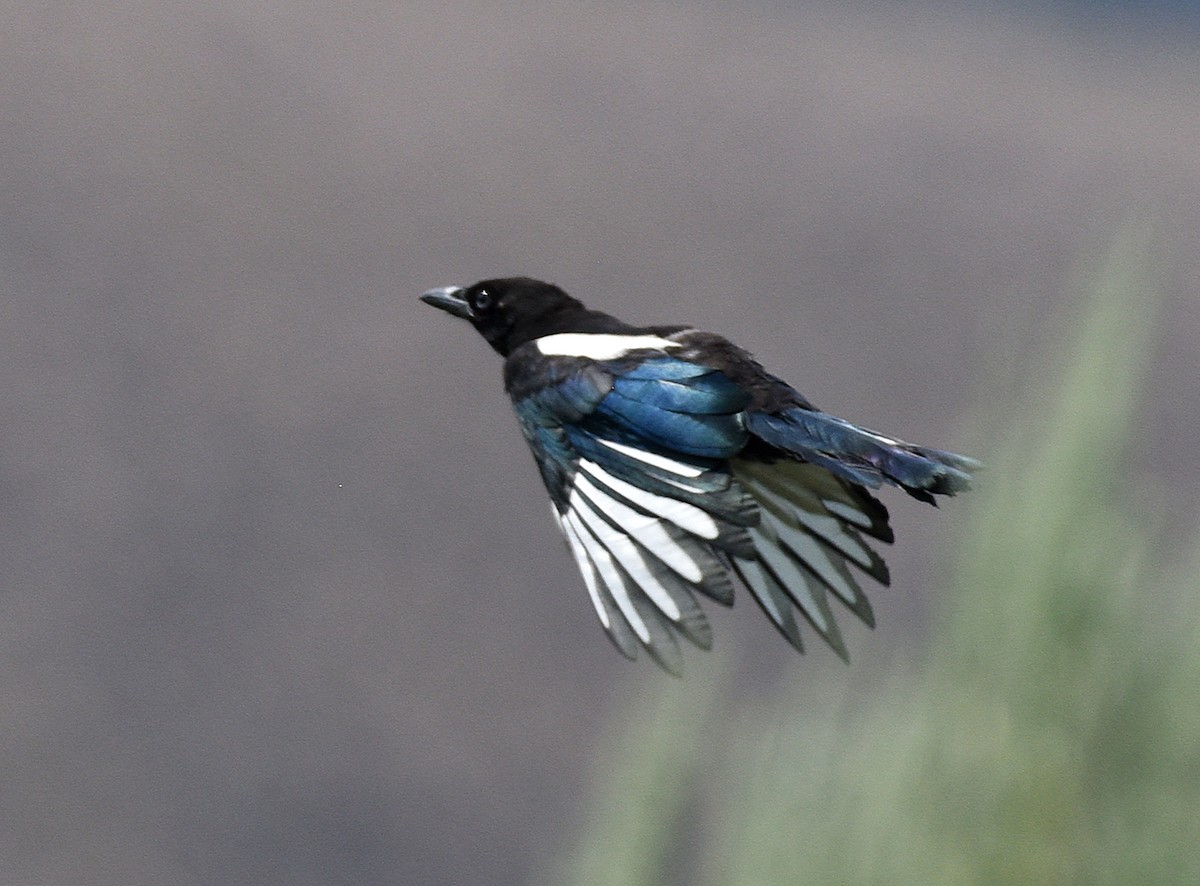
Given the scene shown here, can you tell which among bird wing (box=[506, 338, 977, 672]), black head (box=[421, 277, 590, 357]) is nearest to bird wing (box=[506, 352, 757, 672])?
bird wing (box=[506, 338, 977, 672])

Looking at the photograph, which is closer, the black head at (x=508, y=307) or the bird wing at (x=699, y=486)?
the bird wing at (x=699, y=486)

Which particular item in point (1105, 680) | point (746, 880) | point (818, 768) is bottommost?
point (746, 880)

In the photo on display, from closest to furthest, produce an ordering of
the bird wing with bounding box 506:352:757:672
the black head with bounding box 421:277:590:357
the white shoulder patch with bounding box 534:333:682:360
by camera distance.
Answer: the bird wing with bounding box 506:352:757:672, the white shoulder patch with bounding box 534:333:682:360, the black head with bounding box 421:277:590:357

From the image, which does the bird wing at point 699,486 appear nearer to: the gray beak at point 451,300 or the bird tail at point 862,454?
the bird tail at point 862,454

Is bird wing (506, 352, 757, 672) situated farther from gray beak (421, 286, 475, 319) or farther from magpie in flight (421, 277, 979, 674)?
gray beak (421, 286, 475, 319)

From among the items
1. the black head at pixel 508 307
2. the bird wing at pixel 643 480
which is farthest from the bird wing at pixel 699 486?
the black head at pixel 508 307

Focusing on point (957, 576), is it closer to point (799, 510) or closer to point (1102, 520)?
point (1102, 520)

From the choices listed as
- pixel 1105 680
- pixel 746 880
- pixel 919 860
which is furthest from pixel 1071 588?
pixel 746 880

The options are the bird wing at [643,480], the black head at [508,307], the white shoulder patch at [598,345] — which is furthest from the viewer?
the black head at [508,307]
